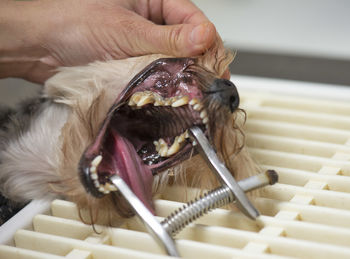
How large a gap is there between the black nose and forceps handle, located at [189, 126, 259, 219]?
0.07m

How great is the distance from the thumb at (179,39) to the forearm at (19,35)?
1.17 feet

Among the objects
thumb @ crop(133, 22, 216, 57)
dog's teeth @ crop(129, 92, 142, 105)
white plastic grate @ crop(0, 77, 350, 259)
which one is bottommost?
white plastic grate @ crop(0, 77, 350, 259)

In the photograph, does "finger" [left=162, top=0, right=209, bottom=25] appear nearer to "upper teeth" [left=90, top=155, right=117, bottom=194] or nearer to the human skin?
the human skin

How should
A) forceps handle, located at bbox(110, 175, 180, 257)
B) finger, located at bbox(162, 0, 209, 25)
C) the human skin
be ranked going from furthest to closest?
finger, located at bbox(162, 0, 209, 25), the human skin, forceps handle, located at bbox(110, 175, 180, 257)

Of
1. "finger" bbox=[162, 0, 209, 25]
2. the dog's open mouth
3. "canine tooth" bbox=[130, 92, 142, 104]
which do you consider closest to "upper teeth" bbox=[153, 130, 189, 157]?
the dog's open mouth

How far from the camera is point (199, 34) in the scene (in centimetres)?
113

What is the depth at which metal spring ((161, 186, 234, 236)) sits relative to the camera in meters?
0.96

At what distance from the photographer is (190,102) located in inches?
40.9

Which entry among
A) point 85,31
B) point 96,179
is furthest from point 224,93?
point 85,31

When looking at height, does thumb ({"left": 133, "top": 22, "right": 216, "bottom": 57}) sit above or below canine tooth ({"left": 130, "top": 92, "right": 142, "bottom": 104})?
above

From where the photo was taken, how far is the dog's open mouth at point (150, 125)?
1025mm

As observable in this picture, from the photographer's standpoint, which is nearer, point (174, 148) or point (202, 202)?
point (202, 202)

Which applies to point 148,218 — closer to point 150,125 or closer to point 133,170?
point 133,170

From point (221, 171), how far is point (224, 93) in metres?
0.13
